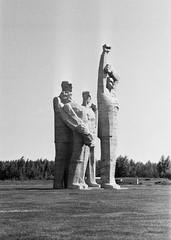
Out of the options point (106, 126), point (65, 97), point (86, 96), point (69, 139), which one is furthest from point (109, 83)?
point (69, 139)

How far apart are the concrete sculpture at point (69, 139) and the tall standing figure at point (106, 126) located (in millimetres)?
2030

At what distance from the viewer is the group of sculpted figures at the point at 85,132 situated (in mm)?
21859

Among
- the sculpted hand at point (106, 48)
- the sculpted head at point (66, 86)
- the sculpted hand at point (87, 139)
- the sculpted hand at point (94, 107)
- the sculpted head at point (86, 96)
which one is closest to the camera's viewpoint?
the sculpted hand at point (87, 139)

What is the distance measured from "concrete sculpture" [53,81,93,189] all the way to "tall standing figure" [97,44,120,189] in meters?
2.03

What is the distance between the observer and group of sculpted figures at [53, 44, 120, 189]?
21.9m

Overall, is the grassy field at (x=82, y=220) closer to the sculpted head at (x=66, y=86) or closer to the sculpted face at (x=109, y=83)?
the sculpted head at (x=66, y=86)

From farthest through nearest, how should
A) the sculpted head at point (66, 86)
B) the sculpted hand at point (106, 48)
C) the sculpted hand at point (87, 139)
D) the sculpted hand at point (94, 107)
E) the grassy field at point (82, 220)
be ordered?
the sculpted hand at point (106, 48) → the sculpted hand at point (94, 107) → the sculpted head at point (66, 86) → the sculpted hand at point (87, 139) → the grassy field at point (82, 220)

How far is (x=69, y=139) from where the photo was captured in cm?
2281

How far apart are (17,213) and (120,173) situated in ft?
133

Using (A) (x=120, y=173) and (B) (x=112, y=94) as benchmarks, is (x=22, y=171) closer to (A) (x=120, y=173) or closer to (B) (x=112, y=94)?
(A) (x=120, y=173)

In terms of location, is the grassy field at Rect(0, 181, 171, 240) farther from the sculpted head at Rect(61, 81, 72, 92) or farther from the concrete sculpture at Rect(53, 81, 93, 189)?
the sculpted head at Rect(61, 81, 72, 92)

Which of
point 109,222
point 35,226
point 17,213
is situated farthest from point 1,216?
point 109,222

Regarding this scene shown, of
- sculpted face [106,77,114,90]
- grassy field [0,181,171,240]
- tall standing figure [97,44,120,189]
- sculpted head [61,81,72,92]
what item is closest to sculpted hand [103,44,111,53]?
tall standing figure [97,44,120,189]

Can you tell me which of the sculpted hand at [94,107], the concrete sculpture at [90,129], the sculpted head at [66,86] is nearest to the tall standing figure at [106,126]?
the sculpted hand at [94,107]
